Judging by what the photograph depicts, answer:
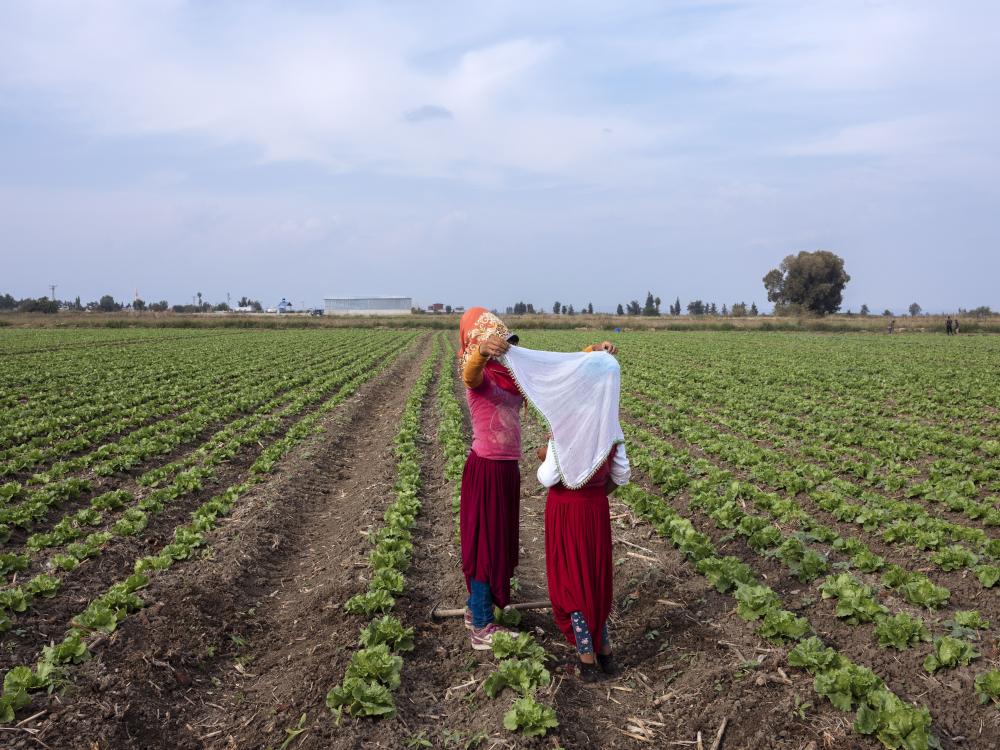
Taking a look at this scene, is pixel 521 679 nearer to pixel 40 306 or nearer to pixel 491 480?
pixel 491 480

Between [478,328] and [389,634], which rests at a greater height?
[478,328]

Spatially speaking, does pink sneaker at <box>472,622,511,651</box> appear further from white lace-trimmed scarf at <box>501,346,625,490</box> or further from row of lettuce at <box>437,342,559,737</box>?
white lace-trimmed scarf at <box>501,346,625,490</box>

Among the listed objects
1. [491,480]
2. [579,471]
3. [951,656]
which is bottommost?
[951,656]

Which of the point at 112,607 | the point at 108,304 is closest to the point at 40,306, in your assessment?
the point at 108,304

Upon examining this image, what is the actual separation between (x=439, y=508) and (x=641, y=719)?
4.55 m

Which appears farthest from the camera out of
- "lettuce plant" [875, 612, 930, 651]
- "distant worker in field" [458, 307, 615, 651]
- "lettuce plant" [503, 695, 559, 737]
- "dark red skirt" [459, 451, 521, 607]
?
"lettuce plant" [875, 612, 930, 651]

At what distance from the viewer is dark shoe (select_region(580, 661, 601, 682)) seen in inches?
178

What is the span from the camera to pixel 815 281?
88.5 metres

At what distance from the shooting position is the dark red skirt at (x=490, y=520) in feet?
14.8

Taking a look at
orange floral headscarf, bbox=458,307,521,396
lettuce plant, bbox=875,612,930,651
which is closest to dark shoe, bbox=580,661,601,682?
orange floral headscarf, bbox=458,307,521,396

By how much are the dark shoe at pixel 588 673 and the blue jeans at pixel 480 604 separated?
0.70m

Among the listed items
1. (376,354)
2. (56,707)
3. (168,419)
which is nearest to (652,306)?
(376,354)

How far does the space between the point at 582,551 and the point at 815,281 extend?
9452cm

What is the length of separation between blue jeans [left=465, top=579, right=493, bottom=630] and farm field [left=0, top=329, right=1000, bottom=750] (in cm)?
26
